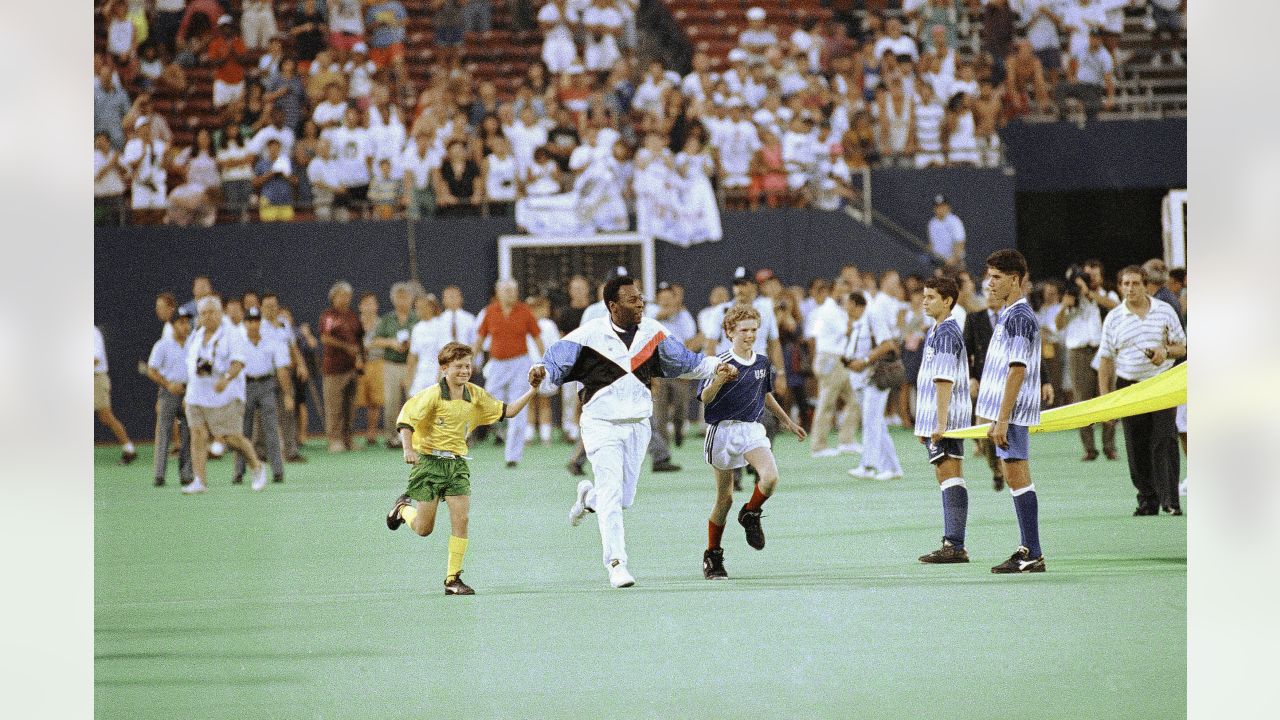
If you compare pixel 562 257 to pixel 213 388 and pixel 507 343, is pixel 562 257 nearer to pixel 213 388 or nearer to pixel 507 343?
pixel 507 343

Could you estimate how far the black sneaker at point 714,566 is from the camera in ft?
25.5

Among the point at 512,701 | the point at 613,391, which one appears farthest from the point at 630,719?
the point at 613,391

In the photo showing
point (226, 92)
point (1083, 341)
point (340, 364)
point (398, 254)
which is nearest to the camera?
point (1083, 341)

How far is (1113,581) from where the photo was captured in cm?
740

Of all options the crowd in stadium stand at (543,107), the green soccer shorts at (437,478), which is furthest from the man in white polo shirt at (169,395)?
the green soccer shorts at (437,478)

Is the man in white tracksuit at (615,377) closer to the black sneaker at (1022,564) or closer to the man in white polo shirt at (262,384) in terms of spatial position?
the black sneaker at (1022,564)

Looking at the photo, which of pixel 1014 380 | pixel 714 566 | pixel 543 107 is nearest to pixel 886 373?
pixel 714 566

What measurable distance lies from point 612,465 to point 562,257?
9.62 m

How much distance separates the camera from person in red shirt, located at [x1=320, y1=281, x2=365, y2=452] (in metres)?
15.4

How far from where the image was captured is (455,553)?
745 centimetres

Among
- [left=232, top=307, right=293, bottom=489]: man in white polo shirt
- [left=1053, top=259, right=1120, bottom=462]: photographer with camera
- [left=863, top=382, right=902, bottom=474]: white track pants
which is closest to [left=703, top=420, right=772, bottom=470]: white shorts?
[left=863, top=382, right=902, bottom=474]: white track pants

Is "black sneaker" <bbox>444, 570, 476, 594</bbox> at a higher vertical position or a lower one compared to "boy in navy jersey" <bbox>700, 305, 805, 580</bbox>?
lower

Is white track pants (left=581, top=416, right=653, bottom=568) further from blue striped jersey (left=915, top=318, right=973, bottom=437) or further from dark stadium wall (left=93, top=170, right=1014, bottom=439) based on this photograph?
dark stadium wall (left=93, top=170, right=1014, bottom=439)
